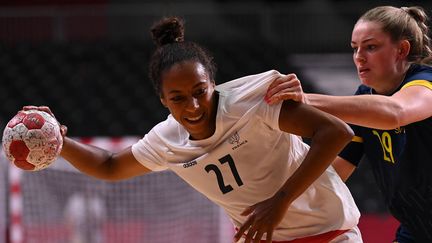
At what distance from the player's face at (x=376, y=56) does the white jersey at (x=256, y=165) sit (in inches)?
19.6

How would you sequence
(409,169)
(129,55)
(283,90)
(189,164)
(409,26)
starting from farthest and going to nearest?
(129,55) → (409,26) → (409,169) → (189,164) → (283,90)

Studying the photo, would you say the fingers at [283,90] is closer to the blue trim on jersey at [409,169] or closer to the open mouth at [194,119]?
the open mouth at [194,119]

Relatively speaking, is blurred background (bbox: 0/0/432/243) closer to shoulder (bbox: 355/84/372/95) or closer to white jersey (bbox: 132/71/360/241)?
shoulder (bbox: 355/84/372/95)

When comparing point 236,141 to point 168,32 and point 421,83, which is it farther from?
point 421,83

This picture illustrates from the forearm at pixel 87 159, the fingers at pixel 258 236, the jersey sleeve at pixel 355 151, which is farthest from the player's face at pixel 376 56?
the forearm at pixel 87 159

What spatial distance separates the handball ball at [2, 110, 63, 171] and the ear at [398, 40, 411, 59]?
4.54 ft

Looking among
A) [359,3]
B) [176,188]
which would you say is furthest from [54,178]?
[359,3]

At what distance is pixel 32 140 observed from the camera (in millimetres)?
2979

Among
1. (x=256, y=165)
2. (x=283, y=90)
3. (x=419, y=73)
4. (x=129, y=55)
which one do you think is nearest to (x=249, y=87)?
(x=283, y=90)

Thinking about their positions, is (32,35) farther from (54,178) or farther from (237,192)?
(237,192)

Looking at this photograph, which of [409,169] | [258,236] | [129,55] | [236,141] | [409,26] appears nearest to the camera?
[258,236]

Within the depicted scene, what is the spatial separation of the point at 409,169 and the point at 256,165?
27.0 inches

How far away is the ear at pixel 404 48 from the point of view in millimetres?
3242

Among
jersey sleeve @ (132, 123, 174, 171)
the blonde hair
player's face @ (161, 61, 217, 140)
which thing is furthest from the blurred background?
player's face @ (161, 61, 217, 140)
